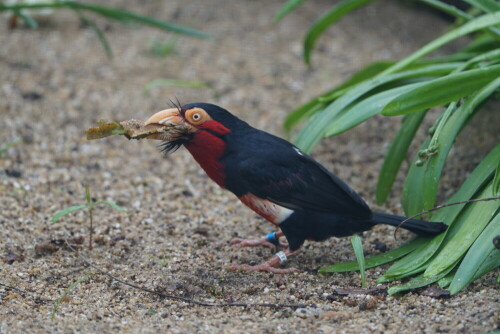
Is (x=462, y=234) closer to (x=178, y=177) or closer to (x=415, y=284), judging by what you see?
(x=415, y=284)

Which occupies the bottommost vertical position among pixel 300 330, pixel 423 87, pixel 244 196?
pixel 300 330

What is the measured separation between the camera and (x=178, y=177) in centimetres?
427

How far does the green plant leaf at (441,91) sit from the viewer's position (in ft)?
9.97

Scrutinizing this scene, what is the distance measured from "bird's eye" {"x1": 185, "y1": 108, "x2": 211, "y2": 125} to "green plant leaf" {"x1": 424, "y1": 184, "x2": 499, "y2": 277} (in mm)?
1184

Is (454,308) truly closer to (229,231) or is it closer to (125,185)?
(229,231)

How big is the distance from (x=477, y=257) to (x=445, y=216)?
1.33ft

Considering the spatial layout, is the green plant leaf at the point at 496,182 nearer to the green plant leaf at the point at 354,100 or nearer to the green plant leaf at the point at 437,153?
the green plant leaf at the point at 437,153

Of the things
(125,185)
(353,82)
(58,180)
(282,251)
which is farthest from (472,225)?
(58,180)

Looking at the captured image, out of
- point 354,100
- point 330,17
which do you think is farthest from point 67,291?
point 330,17

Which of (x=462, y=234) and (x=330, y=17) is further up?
(x=330, y=17)

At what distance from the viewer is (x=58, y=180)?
13.4 ft

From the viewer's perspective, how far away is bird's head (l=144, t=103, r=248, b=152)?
9.85 ft

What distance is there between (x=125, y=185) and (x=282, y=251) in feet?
4.20

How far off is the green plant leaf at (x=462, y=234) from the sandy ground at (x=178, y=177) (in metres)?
0.17
